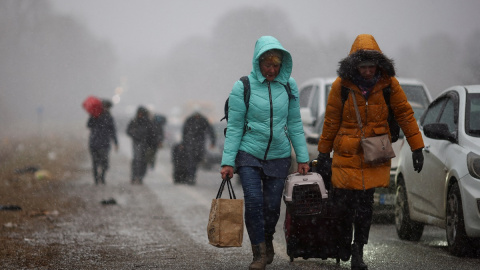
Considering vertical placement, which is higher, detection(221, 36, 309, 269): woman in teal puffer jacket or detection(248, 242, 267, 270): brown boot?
detection(221, 36, 309, 269): woman in teal puffer jacket

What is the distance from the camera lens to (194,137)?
59.1ft

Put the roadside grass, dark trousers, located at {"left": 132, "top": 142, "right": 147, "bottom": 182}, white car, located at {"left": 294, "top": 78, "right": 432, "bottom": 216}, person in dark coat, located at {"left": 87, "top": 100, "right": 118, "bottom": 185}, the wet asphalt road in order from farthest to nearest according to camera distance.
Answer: dark trousers, located at {"left": 132, "top": 142, "right": 147, "bottom": 182}
person in dark coat, located at {"left": 87, "top": 100, "right": 118, "bottom": 185}
the roadside grass
white car, located at {"left": 294, "top": 78, "right": 432, "bottom": 216}
the wet asphalt road

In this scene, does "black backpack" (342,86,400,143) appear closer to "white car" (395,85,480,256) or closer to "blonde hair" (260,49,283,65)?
"blonde hair" (260,49,283,65)

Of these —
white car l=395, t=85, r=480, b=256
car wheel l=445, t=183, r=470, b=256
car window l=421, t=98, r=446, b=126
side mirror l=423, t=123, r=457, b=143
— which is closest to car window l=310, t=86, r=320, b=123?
car window l=421, t=98, r=446, b=126

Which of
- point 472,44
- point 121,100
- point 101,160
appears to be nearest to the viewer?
point 101,160

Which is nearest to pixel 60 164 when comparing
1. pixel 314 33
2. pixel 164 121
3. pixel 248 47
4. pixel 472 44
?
pixel 164 121

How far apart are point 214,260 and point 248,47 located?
179 ft

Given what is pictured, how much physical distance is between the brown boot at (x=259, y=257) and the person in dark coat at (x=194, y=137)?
466 inches

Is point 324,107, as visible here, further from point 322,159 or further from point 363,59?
point 363,59

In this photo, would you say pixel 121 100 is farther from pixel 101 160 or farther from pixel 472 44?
pixel 101 160

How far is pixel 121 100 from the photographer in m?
186

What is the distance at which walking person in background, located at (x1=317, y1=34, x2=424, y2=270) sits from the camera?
586 centimetres

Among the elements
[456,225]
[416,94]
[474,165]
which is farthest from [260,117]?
[416,94]

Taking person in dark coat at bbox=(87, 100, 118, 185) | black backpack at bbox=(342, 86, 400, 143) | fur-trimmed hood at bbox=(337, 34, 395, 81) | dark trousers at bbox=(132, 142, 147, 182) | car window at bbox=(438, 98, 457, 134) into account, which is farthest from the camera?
dark trousers at bbox=(132, 142, 147, 182)
